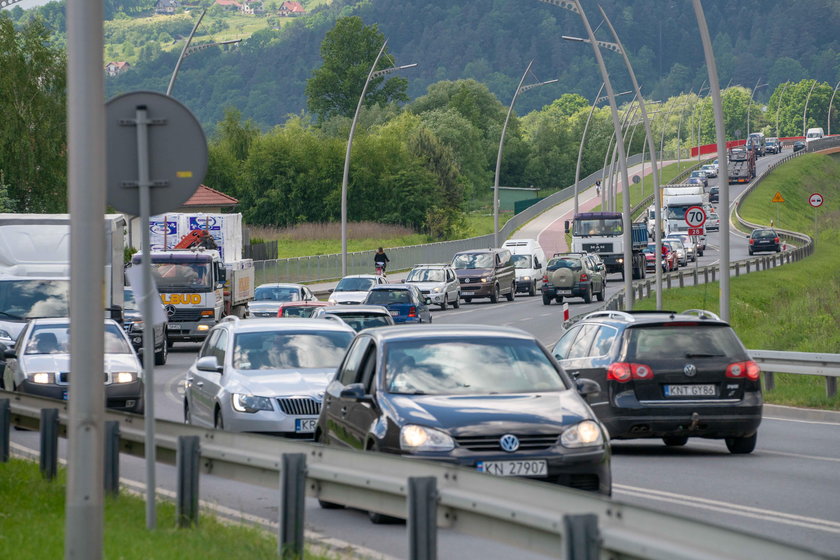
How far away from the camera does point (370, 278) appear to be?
47312 millimetres

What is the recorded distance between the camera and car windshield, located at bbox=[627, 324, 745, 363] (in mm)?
16312

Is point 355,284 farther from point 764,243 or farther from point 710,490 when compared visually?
point 764,243

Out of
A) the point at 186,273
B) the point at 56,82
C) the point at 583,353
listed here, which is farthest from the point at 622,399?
the point at 56,82

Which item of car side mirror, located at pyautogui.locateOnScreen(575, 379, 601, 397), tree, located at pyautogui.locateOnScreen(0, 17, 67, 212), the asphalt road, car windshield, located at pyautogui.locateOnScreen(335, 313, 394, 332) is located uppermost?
tree, located at pyautogui.locateOnScreen(0, 17, 67, 212)

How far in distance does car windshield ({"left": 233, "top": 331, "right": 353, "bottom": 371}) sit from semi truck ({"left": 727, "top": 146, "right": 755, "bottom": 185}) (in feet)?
424

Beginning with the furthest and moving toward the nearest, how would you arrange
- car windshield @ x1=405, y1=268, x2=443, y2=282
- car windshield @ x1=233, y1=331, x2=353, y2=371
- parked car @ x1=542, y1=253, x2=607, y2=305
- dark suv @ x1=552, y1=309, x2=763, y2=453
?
parked car @ x1=542, y1=253, x2=607, y2=305 → car windshield @ x1=405, y1=268, x2=443, y2=282 → car windshield @ x1=233, y1=331, x2=353, y2=371 → dark suv @ x1=552, y1=309, x2=763, y2=453

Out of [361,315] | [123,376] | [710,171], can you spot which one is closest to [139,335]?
[361,315]

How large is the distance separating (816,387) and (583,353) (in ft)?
28.2

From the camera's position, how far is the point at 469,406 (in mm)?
10984

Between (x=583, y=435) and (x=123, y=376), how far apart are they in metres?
10.4

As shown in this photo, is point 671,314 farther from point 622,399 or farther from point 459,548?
point 459,548

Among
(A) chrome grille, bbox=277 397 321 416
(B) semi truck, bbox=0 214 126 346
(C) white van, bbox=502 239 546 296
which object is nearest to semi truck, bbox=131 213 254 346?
(B) semi truck, bbox=0 214 126 346

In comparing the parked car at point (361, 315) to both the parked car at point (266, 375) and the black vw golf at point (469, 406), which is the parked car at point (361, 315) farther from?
the black vw golf at point (469, 406)

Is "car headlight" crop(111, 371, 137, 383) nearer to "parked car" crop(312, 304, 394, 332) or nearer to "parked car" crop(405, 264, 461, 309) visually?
"parked car" crop(312, 304, 394, 332)
